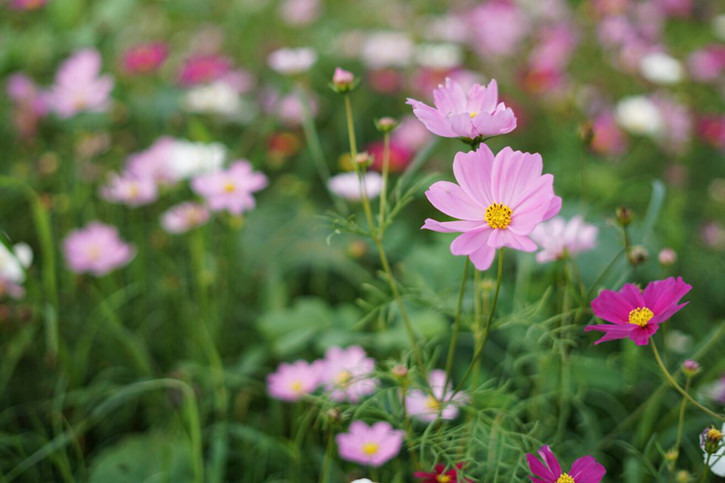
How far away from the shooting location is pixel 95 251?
120cm

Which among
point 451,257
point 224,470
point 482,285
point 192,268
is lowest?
point 224,470

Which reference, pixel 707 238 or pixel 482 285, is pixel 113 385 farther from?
pixel 707 238

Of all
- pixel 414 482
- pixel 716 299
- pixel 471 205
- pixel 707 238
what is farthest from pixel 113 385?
pixel 707 238

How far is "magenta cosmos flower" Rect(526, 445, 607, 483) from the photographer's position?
1.94ft

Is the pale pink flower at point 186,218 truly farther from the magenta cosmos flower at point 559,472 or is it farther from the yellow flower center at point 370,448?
the magenta cosmos flower at point 559,472

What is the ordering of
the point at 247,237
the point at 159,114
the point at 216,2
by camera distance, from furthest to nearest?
the point at 216,2, the point at 159,114, the point at 247,237

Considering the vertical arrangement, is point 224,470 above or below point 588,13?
below

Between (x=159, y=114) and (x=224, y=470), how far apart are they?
41.4 inches

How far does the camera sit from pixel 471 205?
0.62 meters

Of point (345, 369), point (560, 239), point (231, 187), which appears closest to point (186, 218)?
point (231, 187)

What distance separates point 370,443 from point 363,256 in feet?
1.63

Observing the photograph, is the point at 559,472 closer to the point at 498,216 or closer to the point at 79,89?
the point at 498,216

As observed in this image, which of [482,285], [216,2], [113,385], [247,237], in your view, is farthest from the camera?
[216,2]

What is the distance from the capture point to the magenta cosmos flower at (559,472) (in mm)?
592
